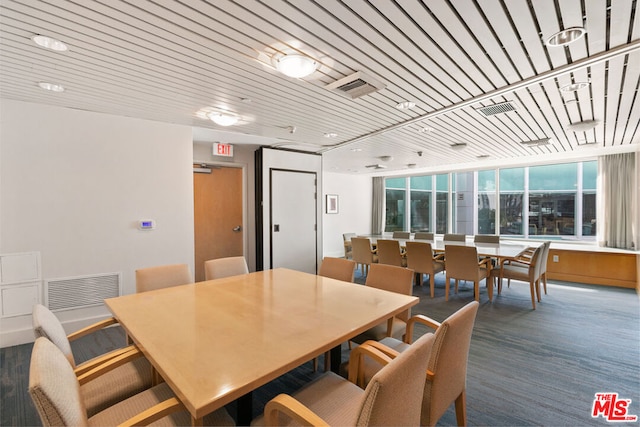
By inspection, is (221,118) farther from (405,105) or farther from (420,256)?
(420,256)

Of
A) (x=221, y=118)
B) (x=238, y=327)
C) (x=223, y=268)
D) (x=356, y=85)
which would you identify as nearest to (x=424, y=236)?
(x=356, y=85)

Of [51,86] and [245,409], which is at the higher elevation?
[51,86]

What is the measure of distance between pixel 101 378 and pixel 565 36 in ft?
11.5

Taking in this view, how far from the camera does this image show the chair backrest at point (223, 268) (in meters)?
2.99

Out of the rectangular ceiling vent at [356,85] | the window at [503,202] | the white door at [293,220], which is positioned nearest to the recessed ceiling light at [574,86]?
the rectangular ceiling vent at [356,85]

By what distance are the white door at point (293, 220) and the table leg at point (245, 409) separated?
385cm

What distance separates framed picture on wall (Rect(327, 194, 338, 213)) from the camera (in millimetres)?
8586

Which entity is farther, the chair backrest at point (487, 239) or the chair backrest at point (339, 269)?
the chair backrest at point (487, 239)

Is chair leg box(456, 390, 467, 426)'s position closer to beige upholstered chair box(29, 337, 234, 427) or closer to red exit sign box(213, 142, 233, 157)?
beige upholstered chair box(29, 337, 234, 427)

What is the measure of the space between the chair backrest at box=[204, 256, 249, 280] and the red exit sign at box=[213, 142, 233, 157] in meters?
2.43

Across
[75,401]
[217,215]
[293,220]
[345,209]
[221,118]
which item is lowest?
[75,401]

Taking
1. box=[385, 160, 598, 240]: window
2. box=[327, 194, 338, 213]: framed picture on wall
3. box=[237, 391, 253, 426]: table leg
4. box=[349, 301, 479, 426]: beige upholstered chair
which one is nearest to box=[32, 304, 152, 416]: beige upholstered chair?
box=[237, 391, 253, 426]: table leg

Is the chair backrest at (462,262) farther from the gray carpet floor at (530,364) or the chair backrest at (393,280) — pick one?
the chair backrest at (393,280)

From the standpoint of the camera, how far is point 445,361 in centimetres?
145
